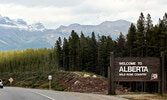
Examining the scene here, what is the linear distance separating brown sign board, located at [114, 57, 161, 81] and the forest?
33.0 m

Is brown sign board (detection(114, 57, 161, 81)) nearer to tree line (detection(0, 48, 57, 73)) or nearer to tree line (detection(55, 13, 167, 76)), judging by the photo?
tree line (detection(55, 13, 167, 76))

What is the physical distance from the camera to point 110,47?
8538 centimetres

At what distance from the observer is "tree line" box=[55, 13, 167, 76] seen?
62.1 metres

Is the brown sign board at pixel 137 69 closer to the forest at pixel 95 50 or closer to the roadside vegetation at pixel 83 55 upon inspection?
the roadside vegetation at pixel 83 55

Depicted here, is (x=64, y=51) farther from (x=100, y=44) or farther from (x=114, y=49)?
(x=114, y=49)

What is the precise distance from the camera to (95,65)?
91.5 m

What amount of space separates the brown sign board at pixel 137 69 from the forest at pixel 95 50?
3295 centimetres

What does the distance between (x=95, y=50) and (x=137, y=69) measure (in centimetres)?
6862

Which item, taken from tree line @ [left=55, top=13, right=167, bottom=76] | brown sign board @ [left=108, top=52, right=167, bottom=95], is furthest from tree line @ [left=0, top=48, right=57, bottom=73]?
brown sign board @ [left=108, top=52, right=167, bottom=95]

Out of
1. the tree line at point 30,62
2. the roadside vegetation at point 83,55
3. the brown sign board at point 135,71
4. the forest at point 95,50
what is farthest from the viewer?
the tree line at point 30,62

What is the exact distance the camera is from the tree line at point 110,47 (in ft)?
204

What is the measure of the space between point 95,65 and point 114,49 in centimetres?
1046

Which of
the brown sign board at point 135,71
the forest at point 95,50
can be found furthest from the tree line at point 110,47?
the brown sign board at point 135,71

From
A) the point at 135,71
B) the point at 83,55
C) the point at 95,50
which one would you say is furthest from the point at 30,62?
the point at 135,71
